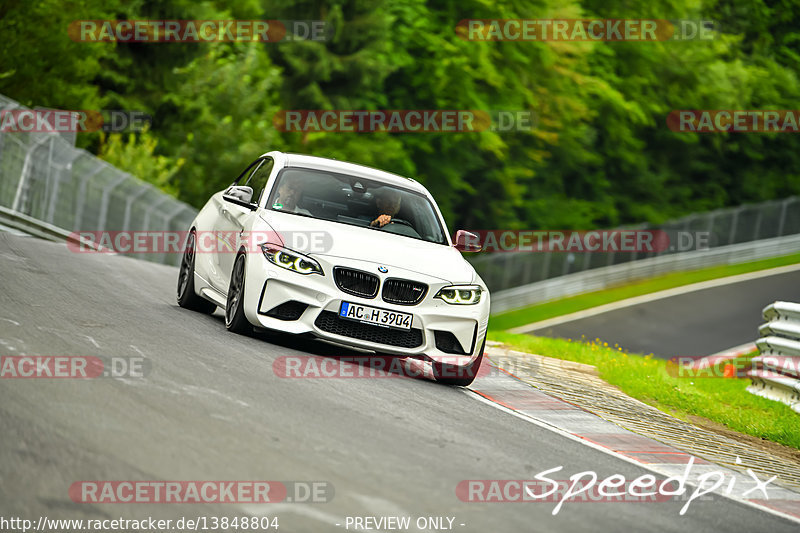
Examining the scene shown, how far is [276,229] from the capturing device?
31.8 ft

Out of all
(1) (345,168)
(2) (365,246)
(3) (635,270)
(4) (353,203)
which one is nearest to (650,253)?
(3) (635,270)

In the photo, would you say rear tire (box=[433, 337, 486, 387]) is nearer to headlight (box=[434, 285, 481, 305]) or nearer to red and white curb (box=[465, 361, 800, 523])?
red and white curb (box=[465, 361, 800, 523])

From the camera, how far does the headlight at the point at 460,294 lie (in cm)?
965

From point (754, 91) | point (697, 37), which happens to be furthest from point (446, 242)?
point (754, 91)

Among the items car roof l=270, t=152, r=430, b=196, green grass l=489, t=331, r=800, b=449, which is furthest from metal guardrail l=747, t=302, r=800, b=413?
car roof l=270, t=152, r=430, b=196

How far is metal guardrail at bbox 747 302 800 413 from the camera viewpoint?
42.4ft

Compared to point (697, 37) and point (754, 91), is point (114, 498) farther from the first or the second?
point (754, 91)

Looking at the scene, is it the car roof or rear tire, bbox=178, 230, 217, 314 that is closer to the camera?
the car roof

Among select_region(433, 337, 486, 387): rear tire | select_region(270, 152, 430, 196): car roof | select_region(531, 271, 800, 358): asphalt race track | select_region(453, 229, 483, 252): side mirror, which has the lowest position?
select_region(531, 271, 800, 358): asphalt race track

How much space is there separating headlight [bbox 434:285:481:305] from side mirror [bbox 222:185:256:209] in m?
2.00

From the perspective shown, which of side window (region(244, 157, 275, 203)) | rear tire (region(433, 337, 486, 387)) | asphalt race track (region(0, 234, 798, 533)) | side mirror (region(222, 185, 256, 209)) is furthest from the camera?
side window (region(244, 157, 275, 203))

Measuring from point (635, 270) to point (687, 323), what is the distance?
9758 mm

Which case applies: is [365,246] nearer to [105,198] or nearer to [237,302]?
[237,302]

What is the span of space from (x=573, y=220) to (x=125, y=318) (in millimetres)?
43940
